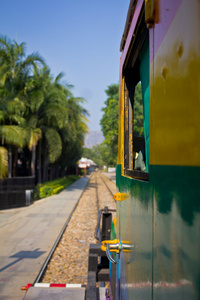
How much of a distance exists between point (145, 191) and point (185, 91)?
635mm

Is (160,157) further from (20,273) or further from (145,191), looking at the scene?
(20,273)

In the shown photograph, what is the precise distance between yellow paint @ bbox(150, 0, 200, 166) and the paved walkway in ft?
13.9

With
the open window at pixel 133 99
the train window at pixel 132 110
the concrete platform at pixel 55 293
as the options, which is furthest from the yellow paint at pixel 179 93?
the concrete platform at pixel 55 293

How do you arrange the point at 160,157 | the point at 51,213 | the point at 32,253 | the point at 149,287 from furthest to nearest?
1. the point at 51,213
2. the point at 32,253
3. the point at 149,287
4. the point at 160,157

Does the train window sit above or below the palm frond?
below

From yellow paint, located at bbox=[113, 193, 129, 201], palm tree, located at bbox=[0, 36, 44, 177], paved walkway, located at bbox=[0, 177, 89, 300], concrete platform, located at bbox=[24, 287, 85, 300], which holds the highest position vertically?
palm tree, located at bbox=[0, 36, 44, 177]

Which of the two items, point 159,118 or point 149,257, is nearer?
point 159,118

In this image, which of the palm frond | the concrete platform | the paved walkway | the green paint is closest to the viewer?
the green paint

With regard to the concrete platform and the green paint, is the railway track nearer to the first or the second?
the concrete platform

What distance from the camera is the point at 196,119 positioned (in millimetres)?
747

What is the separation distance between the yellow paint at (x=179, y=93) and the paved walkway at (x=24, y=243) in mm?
4247

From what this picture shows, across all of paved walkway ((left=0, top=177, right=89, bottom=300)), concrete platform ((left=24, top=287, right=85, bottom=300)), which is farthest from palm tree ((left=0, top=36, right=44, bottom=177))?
concrete platform ((left=24, top=287, right=85, bottom=300))

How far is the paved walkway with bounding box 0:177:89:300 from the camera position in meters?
4.81

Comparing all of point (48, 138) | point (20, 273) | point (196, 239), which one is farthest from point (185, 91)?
point (48, 138)
